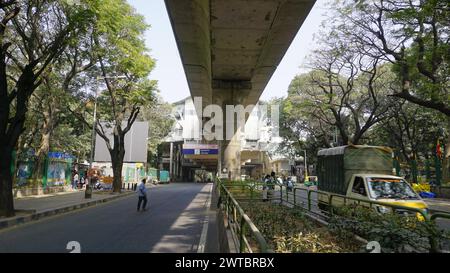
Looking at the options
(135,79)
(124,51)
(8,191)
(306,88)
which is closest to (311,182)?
(306,88)

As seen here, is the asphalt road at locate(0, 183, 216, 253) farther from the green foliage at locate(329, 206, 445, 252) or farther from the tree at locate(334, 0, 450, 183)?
the tree at locate(334, 0, 450, 183)

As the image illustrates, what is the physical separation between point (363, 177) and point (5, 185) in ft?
37.9

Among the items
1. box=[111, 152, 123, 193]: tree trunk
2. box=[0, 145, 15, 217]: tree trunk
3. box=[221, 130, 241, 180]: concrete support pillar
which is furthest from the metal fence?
box=[111, 152, 123, 193]: tree trunk

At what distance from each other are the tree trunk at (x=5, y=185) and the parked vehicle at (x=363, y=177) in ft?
33.2

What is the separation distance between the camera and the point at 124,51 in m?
22.5

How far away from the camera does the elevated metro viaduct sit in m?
9.03

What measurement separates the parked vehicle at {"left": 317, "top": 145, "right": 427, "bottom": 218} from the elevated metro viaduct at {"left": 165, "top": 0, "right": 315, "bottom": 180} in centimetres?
430

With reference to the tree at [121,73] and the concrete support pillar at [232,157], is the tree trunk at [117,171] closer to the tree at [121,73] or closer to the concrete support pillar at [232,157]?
the tree at [121,73]

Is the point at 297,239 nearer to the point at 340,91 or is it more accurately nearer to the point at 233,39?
the point at 233,39

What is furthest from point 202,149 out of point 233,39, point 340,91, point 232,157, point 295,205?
point 233,39

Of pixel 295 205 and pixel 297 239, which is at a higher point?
pixel 297 239

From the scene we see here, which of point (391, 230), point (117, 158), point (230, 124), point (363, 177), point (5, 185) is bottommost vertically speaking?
point (391, 230)

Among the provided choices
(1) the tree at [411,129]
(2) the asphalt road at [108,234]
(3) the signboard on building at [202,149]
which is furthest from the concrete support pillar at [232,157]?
(3) the signboard on building at [202,149]

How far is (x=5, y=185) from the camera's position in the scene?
Answer: 484 inches
